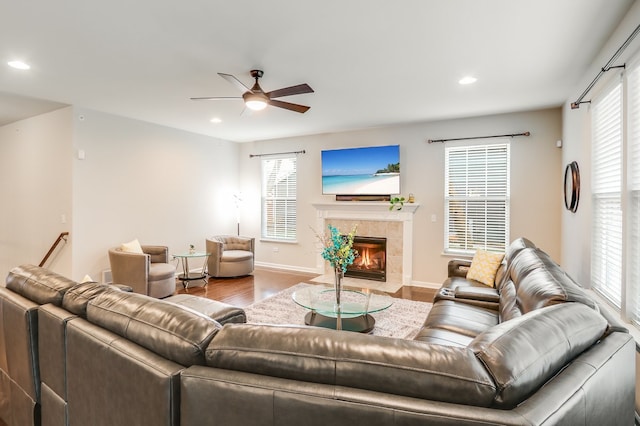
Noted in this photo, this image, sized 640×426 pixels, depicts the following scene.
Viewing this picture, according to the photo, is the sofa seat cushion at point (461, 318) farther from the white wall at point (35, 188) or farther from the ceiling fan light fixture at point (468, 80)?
the white wall at point (35, 188)

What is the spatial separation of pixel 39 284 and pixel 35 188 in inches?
176

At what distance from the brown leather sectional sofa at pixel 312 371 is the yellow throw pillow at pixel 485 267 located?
2.00 m

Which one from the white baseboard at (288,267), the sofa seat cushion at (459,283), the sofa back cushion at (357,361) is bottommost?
the white baseboard at (288,267)

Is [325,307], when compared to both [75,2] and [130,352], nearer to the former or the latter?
[130,352]

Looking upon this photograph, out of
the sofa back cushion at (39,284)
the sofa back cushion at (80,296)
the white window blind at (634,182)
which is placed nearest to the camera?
the sofa back cushion at (80,296)

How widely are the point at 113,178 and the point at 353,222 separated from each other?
4147mm

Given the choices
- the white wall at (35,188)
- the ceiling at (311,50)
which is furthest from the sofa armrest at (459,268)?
the white wall at (35,188)

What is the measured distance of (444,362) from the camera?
3.27ft

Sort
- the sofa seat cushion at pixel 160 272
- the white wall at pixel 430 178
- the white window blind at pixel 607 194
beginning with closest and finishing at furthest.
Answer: the white window blind at pixel 607 194
the sofa seat cushion at pixel 160 272
the white wall at pixel 430 178

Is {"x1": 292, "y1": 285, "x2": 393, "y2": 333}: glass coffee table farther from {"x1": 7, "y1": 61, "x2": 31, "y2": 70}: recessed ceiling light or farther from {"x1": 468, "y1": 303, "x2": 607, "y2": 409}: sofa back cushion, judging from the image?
{"x1": 7, "y1": 61, "x2": 31, "y2": 70}: recessed ceiling light

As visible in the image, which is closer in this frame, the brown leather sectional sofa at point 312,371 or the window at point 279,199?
the brown leather sectional sofa at point 312,371

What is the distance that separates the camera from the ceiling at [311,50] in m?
2.36

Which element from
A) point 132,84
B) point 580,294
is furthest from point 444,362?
point 132,84

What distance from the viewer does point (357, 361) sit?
1.04 meters
